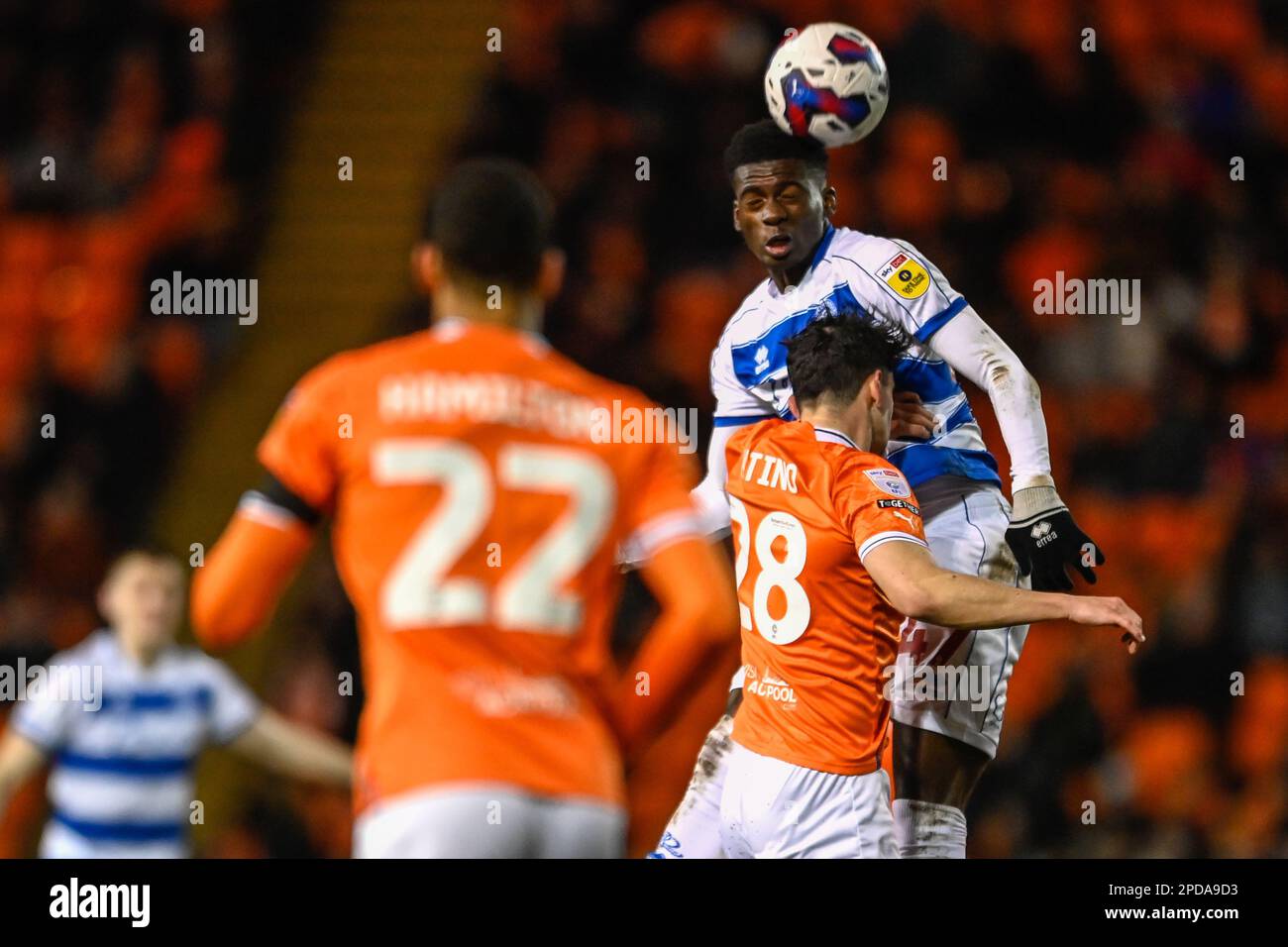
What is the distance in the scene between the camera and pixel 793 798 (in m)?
4.67

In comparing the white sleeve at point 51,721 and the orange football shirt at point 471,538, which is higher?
the orange football shirt at point 471,538

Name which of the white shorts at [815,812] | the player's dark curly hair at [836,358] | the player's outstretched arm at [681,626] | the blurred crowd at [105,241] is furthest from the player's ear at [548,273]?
the blurred crowd at [105,241]

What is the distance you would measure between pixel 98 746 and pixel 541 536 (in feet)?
9.62

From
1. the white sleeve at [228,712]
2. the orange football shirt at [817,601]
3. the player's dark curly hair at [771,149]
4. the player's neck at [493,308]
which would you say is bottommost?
the white sleeve at [228,712]

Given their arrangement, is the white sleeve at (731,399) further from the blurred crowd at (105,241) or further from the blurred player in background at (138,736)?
the blurred crowd at (105,241)

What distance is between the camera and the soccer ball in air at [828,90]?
5.38 meters

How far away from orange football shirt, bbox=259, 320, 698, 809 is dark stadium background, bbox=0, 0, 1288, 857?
5.22m

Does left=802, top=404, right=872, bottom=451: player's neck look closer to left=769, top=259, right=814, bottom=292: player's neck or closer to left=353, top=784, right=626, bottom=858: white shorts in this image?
left=769, top=259, right=814, bottom=292: player's neck

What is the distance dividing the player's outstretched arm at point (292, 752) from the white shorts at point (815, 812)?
Answer: 1485mm

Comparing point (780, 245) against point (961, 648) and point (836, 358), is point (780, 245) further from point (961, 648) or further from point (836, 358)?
point (961, 648)

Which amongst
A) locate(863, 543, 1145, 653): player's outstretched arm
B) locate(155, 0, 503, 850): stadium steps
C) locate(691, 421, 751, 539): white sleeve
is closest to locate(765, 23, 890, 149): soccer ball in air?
locate(691, 421, 751, 539): white sleeve

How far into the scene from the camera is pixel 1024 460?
16.7 feet

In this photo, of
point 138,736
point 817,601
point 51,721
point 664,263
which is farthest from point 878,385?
point 664,263

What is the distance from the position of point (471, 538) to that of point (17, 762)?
113 inches
